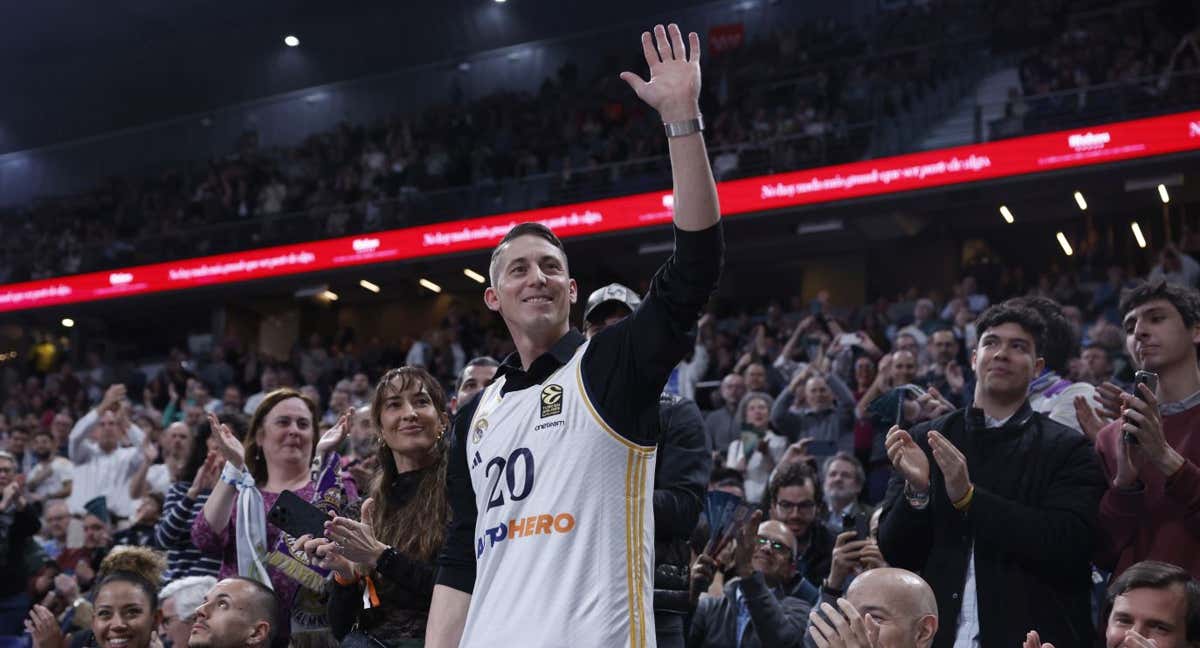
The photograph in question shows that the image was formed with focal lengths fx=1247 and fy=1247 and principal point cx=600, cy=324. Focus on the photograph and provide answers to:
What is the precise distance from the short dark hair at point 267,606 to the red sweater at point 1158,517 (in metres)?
2.55

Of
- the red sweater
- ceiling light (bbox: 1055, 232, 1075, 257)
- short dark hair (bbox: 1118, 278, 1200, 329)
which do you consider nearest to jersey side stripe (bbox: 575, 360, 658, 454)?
the red sweater

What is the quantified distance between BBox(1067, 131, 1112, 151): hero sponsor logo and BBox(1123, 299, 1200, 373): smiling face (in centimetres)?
1075

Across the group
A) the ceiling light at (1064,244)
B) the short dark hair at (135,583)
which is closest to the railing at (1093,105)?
the ceiling light at (1064,244)

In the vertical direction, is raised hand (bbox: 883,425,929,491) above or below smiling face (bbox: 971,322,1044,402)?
below

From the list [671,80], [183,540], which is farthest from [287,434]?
[671,80]

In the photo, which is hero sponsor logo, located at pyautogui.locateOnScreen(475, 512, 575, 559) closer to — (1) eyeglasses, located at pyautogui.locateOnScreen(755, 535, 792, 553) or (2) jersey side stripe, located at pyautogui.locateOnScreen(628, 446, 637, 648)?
(2) jersey side stripe, located at pyautogui.locateOnScreen(628, 446, 637, 648)

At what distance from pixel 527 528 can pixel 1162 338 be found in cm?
211

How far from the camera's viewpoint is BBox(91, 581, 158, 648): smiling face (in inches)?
178

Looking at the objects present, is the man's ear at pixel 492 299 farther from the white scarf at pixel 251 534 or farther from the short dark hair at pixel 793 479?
the short dark hair at pixel 793 479

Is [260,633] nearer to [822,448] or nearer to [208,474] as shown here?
[208,474]

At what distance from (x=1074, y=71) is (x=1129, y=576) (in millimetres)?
12700

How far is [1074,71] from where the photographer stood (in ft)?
47.8

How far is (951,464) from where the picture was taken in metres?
3.24

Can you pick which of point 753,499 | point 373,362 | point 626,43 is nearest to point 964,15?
point 626,43
